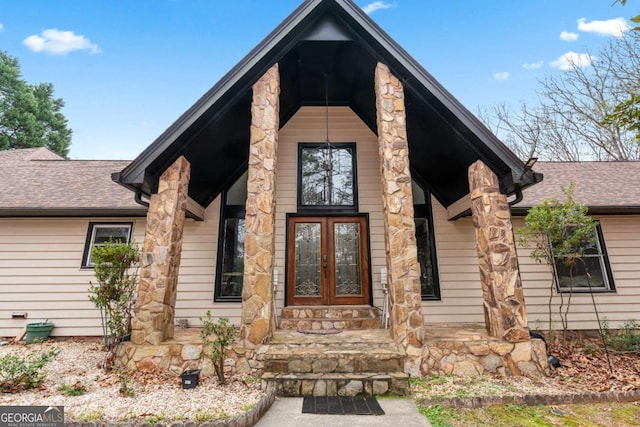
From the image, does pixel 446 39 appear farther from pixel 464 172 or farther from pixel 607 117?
pixel 607 117

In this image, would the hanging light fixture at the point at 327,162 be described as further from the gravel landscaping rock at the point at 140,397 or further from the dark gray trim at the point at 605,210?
the gravel landscaping rock at the point at 140,397

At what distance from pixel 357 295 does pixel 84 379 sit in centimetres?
465

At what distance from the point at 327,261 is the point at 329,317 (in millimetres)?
1242

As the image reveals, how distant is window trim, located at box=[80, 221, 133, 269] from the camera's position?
250 inches

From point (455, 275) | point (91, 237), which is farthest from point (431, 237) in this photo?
point (91, 237)

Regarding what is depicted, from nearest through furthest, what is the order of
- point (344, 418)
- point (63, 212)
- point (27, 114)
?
1. point (344, 418)
2. point (63, 212)
3. point (27, 114)

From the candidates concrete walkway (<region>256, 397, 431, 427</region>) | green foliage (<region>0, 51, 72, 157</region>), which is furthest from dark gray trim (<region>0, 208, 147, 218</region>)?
green foliage (<region>0, 51, 72, 157</region>)

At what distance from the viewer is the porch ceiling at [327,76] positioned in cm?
468

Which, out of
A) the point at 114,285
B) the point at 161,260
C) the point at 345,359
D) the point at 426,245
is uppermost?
the point at 426,245

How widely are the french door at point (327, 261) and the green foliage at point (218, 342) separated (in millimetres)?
2271

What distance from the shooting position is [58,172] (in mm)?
8023

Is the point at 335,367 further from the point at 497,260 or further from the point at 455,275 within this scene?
the point at 455,275

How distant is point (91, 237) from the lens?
21.3 ft

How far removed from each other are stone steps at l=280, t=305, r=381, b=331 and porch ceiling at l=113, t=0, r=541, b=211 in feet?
10.4
